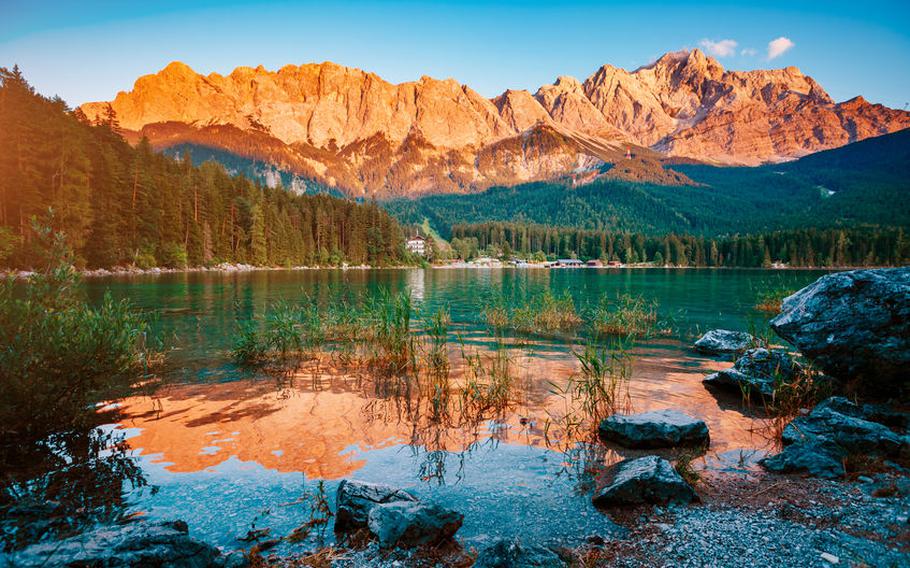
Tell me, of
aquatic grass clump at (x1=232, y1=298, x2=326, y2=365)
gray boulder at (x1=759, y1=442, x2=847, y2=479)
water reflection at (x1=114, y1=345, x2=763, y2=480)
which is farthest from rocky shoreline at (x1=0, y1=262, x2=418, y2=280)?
Answer: gray boulder at (x1=759, y1=442, x2=847, y2=479)

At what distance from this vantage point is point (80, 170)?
6256cm

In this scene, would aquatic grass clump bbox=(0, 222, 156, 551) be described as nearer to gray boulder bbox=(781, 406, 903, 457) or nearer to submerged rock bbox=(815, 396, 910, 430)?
gray boulder bbox=(781, 406, 903, 457)

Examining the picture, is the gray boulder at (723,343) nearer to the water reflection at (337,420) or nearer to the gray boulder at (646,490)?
the water reflection at (337,420)

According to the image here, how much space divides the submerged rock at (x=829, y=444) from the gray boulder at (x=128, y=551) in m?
9.34

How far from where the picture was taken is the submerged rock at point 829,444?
25.2 feet

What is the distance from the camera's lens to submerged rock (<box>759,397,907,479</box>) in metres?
7.67

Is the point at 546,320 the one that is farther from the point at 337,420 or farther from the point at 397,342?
the point at 337,420

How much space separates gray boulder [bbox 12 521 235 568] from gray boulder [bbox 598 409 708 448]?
763 cm

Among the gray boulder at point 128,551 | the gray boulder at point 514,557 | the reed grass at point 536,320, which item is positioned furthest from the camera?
the reed grass at point 536,320

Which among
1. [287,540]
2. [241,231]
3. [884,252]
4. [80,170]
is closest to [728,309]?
[287,540]

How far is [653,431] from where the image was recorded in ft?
30.2

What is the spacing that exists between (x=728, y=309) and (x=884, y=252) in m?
166

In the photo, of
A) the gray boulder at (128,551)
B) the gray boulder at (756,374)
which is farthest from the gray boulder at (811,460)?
the gray boulder at (128,551)

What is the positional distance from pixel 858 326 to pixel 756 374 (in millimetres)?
3838
